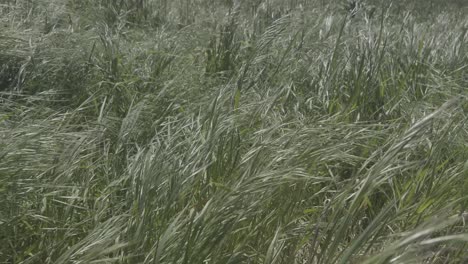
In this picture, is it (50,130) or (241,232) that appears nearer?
(241,232)

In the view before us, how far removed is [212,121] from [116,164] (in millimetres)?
380

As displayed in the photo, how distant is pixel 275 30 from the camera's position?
3068 millimetres

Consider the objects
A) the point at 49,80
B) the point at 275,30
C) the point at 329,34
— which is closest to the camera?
the point at 49,80

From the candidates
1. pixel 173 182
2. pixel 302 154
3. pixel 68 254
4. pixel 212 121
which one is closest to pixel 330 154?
pixel 302 154

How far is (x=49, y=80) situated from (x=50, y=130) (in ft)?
2.65

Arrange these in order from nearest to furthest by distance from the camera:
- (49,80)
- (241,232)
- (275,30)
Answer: (241,232), (49,80), (275,30)

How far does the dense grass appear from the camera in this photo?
1.44 meters

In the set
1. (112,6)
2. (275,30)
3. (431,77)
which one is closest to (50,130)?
(275,30)

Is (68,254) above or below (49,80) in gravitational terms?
below

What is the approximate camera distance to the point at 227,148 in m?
1.86

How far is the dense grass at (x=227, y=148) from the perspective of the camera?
Answer: 144 cm

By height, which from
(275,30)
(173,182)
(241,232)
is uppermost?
(275,30)

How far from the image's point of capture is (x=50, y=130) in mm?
1966

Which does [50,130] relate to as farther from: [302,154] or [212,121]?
[302,154]
